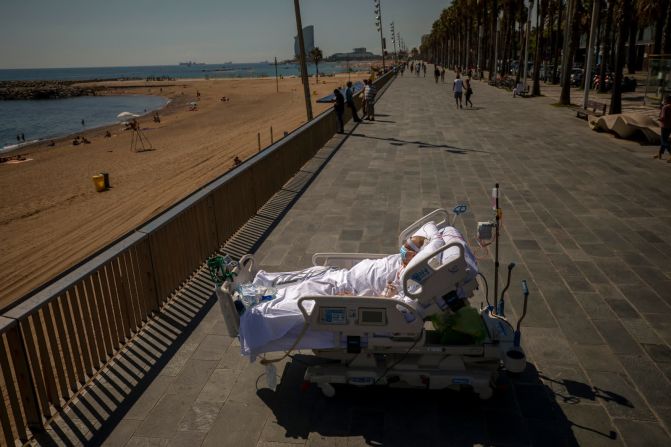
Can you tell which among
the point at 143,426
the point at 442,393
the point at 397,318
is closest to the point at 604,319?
the point at 442,393

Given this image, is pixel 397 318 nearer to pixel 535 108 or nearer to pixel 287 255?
pixel 287 255

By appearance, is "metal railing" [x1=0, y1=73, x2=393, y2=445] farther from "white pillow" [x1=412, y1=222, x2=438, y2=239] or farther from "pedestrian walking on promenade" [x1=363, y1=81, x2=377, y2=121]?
"pedestrian walking on promenade" [x1=363, y1=81, x2=377, y2=121]

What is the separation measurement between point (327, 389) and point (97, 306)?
237cm

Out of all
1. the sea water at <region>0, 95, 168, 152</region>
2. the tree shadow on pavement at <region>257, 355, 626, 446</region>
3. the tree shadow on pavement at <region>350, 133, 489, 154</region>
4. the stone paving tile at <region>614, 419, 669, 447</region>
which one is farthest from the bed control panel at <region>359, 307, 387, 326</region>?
the sea water at <region>0, 95, 168, 152</region>

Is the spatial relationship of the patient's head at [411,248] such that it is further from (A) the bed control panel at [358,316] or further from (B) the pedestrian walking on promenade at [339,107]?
(B) the pedestrian walking on promenade at [339,107]

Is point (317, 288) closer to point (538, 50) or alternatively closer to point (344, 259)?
point (344, 259)

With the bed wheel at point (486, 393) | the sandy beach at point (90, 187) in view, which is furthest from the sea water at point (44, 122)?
the bed wheel at point (486, 393)

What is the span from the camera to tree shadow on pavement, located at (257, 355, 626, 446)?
12.7 ft

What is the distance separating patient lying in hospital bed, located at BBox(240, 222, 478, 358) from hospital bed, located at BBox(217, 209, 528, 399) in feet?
0.24

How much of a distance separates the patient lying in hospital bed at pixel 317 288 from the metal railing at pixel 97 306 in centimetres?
150

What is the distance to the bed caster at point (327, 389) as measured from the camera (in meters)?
4.32

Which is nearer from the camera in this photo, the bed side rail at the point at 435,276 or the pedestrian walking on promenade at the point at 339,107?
the bed side rail at the point at 435,276

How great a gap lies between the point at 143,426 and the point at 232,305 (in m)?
1.22

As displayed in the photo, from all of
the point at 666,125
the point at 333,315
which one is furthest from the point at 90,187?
the point at 666,125
